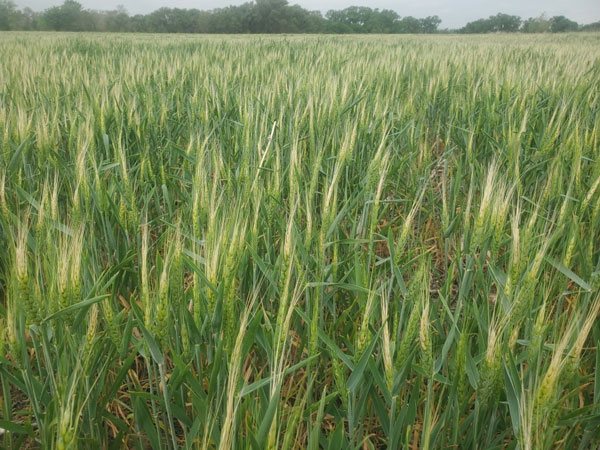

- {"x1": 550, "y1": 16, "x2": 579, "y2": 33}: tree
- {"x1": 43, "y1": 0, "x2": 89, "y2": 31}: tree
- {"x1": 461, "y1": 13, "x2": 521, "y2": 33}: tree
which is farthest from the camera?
{"x1": 461, "y1": 13, "x2": 521, "y2": 33}: tree

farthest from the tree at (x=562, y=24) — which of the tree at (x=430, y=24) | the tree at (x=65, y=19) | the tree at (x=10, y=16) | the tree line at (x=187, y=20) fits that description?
the tree at (x=10, y=16)

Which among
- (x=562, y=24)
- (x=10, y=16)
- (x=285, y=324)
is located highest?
(x=562, y=24)

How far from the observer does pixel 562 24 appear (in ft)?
165

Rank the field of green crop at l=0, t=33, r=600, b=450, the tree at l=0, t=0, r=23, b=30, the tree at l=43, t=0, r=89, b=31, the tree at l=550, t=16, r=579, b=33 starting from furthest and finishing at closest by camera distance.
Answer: the tree at l=550, t=16, r=579, b=33
the tree at l=43, t=0, r=89, b=31
the tree at l=0, t=0, r=23, b=30
the field of green crop at l=0, t=33, r=600, b=450

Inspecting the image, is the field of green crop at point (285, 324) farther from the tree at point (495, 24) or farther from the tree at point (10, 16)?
the tree at point (495, 24)

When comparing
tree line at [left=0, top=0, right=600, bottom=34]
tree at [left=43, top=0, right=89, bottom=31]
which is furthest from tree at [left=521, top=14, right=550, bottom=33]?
tree at [left=43, top=0, right=89, bottom=31]

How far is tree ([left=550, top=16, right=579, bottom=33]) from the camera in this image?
47912mm

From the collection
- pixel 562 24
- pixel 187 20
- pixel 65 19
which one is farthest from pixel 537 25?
pixel 65 19

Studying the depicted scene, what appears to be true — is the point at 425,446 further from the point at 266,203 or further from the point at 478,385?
the point at 266,203

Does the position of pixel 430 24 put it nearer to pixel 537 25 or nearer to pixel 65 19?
pixel 537 25

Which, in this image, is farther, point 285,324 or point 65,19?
point 65,19

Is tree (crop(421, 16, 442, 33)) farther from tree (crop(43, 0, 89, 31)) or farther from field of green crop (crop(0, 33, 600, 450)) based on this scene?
field of green crop (crop(0, 33, 600, 450))

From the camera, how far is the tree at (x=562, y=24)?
157 ft

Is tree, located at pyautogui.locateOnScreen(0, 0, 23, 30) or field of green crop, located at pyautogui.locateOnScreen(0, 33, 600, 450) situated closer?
field of green crop, located at pyautogui.locateOnScreen(0, 33, 600, 450)
